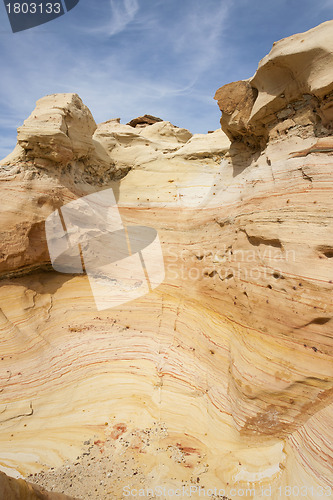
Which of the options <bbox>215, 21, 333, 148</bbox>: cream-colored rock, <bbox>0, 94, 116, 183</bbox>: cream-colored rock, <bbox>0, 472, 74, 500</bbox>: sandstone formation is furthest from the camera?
<bbox>0, 94, 116, 183</bbox>: cream-colored rock

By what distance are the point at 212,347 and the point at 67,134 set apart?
15.9 ft

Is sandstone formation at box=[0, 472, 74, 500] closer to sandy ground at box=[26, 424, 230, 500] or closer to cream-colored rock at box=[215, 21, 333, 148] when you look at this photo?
sandy ground at box=[26, 424, 230, 500]

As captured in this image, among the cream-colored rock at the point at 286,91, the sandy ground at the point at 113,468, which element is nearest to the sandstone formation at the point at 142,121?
the cream-colored rock at the point at 286,91

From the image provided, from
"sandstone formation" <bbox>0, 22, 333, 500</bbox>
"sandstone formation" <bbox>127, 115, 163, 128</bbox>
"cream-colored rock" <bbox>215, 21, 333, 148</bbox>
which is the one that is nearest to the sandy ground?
"sandstone formation" <bbox>0, 22, 333, 500</bbox>

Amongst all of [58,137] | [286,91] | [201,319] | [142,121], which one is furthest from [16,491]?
[142,121]

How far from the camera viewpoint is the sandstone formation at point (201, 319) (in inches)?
135

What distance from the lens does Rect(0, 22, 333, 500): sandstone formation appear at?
11.2ft

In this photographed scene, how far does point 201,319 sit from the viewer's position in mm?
4969

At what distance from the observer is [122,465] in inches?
138

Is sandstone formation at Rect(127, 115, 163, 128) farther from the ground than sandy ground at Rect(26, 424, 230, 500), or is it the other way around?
sandstone formation at Rect(127, 115, 163, 128)

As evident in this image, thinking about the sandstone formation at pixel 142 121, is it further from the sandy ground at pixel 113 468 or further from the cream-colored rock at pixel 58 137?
the sandy ground at pixel 113 468

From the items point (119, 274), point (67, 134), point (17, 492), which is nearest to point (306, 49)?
point (67, 134)

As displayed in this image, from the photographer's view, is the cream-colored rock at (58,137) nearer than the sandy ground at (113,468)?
No

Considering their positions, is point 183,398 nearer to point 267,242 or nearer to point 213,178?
point 267,242
